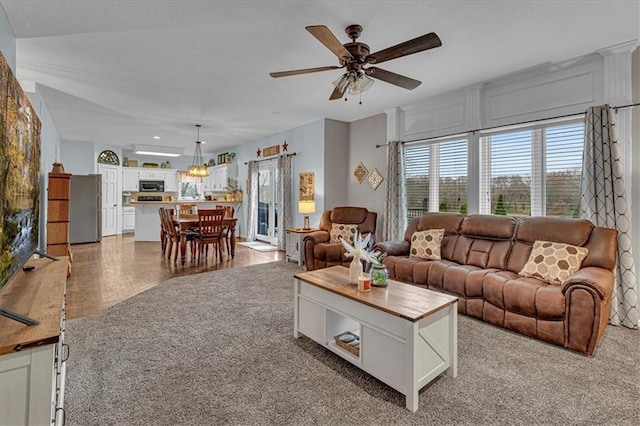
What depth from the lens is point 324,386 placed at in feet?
6.59

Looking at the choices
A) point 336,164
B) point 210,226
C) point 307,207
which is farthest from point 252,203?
point 336,164

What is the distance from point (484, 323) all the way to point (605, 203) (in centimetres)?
172

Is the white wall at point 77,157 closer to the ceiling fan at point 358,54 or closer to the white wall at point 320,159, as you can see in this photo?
the white wall at point 320,159

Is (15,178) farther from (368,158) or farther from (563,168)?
(563,168)

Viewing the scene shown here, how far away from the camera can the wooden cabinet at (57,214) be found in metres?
4.45

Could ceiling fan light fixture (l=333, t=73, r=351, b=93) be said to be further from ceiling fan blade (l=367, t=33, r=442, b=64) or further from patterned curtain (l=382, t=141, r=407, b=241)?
patterned curtain (l=382, t=141, r=407, b=241)

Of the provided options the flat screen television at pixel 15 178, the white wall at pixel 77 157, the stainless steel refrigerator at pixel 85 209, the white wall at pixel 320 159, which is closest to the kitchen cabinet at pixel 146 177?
the white wall at pixel 77 157

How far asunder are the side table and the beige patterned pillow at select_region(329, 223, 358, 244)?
1.75ft

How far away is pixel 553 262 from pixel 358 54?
8.80 feet

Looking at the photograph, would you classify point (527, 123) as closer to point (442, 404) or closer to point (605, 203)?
point (605, 203)

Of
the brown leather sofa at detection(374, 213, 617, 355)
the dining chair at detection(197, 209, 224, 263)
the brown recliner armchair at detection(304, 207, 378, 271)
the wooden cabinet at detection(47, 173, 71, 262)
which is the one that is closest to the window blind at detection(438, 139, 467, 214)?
the brown leather sofa at detection(374, 213, 617, 355)

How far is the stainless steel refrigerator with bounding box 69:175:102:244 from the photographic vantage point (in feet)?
24.8

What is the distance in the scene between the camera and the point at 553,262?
9.61 ft

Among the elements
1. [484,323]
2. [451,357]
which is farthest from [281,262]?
[451,357]
